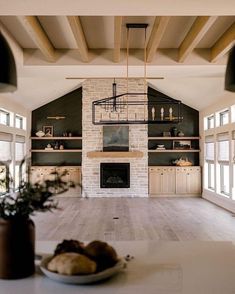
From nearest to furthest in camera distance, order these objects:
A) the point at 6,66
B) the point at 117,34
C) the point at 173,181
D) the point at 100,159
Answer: the point at 6,66
the point at 117,34
the point at 100,159
the point at 173,181

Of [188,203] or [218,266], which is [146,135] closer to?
[188,203]

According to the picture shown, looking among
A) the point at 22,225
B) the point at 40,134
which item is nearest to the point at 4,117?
the point at 40,134

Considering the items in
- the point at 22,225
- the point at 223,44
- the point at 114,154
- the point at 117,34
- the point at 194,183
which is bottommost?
the point at 194,183

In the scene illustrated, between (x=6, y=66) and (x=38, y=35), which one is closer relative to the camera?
(x=6, y=66)

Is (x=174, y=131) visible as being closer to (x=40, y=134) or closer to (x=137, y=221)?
(x=40, y=134)

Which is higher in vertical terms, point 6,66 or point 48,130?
point 48,130

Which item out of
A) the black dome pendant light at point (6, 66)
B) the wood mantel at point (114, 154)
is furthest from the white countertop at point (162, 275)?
the wood mantel at point (114, 154)

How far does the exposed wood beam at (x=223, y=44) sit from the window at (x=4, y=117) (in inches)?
227

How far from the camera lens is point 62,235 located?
5750 mm

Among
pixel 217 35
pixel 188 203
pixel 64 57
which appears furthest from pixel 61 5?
pixel 188 203

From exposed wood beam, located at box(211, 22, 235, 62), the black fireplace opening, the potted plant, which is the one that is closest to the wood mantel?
the black fireplace opening

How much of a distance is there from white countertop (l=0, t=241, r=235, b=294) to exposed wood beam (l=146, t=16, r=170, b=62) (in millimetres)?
3026

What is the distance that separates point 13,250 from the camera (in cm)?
129

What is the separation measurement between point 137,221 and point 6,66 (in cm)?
572
